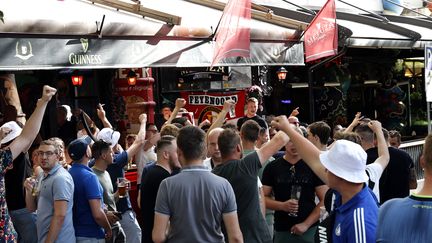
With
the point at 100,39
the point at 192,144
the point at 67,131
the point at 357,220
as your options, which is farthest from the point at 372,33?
the point at 357,220

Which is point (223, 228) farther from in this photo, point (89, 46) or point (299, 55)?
point (299, 55)

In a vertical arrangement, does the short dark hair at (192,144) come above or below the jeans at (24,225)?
above

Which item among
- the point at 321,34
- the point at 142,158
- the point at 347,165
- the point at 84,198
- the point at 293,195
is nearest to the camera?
the point at 347,165

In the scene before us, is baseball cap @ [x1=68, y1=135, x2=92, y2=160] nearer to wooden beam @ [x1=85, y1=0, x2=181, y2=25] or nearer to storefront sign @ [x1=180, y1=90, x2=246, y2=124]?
wooden beam @ [x1=85, y1=0, x2=181, y2=25]

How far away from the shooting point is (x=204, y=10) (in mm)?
12617

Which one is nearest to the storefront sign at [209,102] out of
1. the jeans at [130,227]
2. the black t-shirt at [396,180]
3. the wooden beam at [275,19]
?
the wooden beam at [275,19]

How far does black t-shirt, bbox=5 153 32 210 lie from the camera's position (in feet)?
23.8

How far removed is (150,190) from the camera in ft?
21.2

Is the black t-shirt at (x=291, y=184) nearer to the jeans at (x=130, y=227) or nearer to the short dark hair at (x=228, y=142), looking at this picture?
the short dark hair at (x=228, y=142)

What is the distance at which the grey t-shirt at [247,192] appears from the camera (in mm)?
6090

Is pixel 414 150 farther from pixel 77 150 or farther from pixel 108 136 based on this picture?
pixel 77 150

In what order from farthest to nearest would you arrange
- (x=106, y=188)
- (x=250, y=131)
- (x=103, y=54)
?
(x=103, y=54)
(x=106, y=188)
(x=250, y=131)

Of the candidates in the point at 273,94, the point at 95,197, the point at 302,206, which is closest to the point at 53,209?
the point at 95,197

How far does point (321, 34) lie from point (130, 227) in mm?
4997
